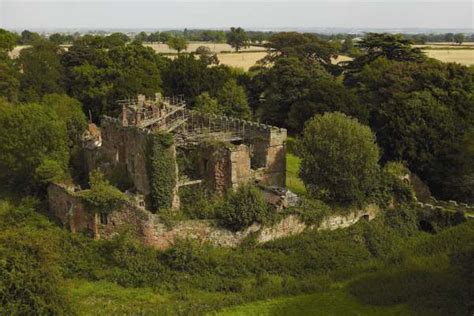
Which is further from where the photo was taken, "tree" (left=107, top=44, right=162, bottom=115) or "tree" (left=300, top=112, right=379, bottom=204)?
"tree" (left=107, top=44, right=162, bottom=115)

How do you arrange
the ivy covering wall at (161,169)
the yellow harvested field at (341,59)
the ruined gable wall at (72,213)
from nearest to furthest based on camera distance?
the ruined gable wall at (72,213)
the ivy covering wall at (161,169)
the yellow harvested field at (341,59)

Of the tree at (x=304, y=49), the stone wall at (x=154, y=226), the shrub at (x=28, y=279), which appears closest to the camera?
the shrub at (x=28, y=279)

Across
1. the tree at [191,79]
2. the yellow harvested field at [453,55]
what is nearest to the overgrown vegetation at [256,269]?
the tree at [191,79]

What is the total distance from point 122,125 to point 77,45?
93.4 feet

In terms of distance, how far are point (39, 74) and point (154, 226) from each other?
1124 inches

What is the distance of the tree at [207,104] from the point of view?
42.0 meters

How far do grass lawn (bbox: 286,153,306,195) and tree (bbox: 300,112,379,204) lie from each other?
10.9 feet

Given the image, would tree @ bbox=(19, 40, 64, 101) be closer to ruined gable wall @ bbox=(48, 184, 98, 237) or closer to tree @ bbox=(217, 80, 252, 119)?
tree @ bbox=(217, 80, 252, 119)

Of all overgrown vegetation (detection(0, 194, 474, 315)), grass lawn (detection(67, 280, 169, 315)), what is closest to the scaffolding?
overgrown vegetation (detection(0, 194, 474, 315))

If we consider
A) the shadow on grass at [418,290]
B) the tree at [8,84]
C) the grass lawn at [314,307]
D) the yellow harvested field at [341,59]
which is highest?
the yellow harvested field at [341,59]

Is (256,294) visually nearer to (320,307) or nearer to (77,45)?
(320,307)

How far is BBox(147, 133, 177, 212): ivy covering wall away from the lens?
27.0 meters

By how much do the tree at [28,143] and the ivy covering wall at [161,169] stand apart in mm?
6137

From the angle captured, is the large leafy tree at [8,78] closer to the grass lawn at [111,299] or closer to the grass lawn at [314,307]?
the grass lawn at [111,299]
